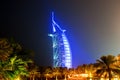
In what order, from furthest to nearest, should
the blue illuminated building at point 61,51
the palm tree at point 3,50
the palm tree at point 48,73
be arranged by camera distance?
the blue illuminated building at point 61,51
the palm tree at point 48,73
the palm tree at point 3,50

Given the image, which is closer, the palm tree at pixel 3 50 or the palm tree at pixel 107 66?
the palm tree at pixel 3 50

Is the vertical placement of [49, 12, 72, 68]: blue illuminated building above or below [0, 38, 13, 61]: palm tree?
above

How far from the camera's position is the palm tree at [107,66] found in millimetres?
60128

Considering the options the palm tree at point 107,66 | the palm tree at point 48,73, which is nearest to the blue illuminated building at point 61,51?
the palm tree at point 48,73

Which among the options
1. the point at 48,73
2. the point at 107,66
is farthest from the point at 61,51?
the point at 107,66

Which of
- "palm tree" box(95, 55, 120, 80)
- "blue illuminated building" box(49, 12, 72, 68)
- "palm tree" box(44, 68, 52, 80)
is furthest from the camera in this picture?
"blue illuminated building" box(49, 12, 72, 68)

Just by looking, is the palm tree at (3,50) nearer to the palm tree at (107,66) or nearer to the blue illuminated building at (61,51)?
the palm tree at (107,66)

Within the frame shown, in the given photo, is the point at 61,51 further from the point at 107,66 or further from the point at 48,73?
the point at 107,66

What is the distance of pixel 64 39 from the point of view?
144m

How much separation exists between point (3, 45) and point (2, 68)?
13.6ft

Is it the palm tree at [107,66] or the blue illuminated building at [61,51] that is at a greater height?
the blue illuminated building at [61,51]

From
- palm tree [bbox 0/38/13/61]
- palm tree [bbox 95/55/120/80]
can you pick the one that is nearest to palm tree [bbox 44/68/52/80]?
palm tree [bbox 95/55/120/80]

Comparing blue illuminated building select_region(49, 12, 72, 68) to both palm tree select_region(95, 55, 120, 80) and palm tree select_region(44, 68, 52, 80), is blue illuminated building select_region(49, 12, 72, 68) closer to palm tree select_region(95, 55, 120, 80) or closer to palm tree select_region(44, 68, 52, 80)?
palm tree select_region(44, 68, 52, 80)

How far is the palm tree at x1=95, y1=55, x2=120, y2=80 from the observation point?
6013 centimetres
